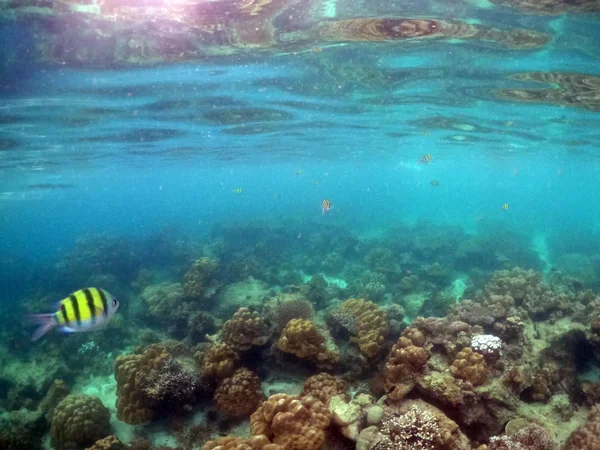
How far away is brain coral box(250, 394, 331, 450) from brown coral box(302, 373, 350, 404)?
1.07 m

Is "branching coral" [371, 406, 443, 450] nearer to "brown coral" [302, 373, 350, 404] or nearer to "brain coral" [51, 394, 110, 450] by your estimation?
"brown coral" [302, 373, 350, 404]

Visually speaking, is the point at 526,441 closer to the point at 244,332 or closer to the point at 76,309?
the point at 244,332

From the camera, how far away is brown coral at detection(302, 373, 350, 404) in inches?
278

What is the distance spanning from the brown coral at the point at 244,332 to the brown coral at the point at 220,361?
13.9 inches

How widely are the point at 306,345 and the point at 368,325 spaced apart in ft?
4.95

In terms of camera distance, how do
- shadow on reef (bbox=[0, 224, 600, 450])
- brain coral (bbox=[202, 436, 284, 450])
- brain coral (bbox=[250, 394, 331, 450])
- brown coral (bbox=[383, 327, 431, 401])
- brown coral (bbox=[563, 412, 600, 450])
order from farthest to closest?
brown coral (bbox=[383, 327, 431, 401]), shadow on reef (bbox=[0, 224, 600, 450]), brown coral (bbox=[563, 412, 600, 450]), brain coral (bbox=[250, 394, 331, 450]), brain coral (bbox=[202, 436, 284, 450])

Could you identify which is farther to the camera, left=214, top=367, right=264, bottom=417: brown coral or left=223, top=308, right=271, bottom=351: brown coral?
left=223, top=308, right=271, bottom=351: brown coral

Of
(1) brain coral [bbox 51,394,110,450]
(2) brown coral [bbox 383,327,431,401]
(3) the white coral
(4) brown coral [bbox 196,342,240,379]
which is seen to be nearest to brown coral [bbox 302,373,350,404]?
(2) brown coral [bbox 383,327,431,401]

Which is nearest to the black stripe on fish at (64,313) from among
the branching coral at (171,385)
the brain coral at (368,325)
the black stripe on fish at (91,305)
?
the black stripe on fish at (91,305)

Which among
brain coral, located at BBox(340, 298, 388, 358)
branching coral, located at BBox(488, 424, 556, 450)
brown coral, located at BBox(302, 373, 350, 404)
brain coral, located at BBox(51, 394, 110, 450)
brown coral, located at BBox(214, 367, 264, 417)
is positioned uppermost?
branching coral, located at BBox(488, 424, 556, 450)

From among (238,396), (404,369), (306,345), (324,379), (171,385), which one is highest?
(404,369)

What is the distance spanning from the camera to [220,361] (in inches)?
314

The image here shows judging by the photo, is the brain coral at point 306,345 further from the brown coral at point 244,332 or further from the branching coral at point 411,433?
the branching coral at point 411,433

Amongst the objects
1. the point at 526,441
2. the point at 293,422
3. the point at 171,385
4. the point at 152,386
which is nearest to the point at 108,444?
the point at 152,386
